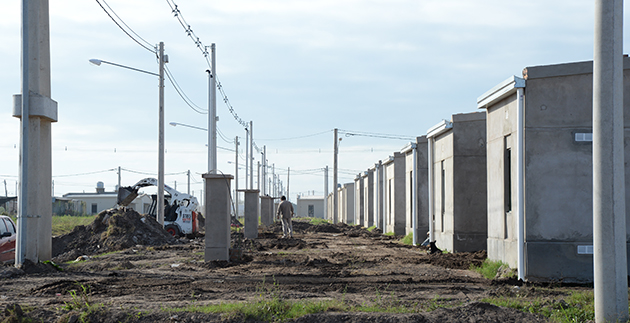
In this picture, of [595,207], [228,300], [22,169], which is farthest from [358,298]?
[22,169]

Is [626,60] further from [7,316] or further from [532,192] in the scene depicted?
[7,316]

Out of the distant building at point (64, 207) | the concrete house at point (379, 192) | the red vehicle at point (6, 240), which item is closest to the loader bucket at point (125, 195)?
the red vehicle at point (6, 240)

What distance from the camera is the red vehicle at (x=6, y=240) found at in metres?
16.1

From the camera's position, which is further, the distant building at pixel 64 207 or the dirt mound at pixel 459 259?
the distant building at pixel 64 207

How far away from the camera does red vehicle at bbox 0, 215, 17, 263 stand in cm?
1606

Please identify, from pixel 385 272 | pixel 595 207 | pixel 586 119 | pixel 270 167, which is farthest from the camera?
pixel 270 167

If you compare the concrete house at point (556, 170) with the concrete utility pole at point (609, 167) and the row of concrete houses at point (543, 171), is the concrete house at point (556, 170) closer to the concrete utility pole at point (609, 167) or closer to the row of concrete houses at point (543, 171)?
the row of concrete houses at point (543, 171)

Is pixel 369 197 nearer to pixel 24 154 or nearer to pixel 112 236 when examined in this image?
pixel 112 236

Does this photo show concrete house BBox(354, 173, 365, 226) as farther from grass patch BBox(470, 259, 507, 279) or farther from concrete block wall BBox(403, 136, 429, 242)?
grass patch BBox(470, 259, 507, 279)

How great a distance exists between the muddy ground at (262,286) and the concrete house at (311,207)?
104 m

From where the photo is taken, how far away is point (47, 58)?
13766 millimetres

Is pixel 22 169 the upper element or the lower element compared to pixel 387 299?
upper

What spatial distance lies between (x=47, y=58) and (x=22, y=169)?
8.67 feet

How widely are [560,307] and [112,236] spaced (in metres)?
18.8
